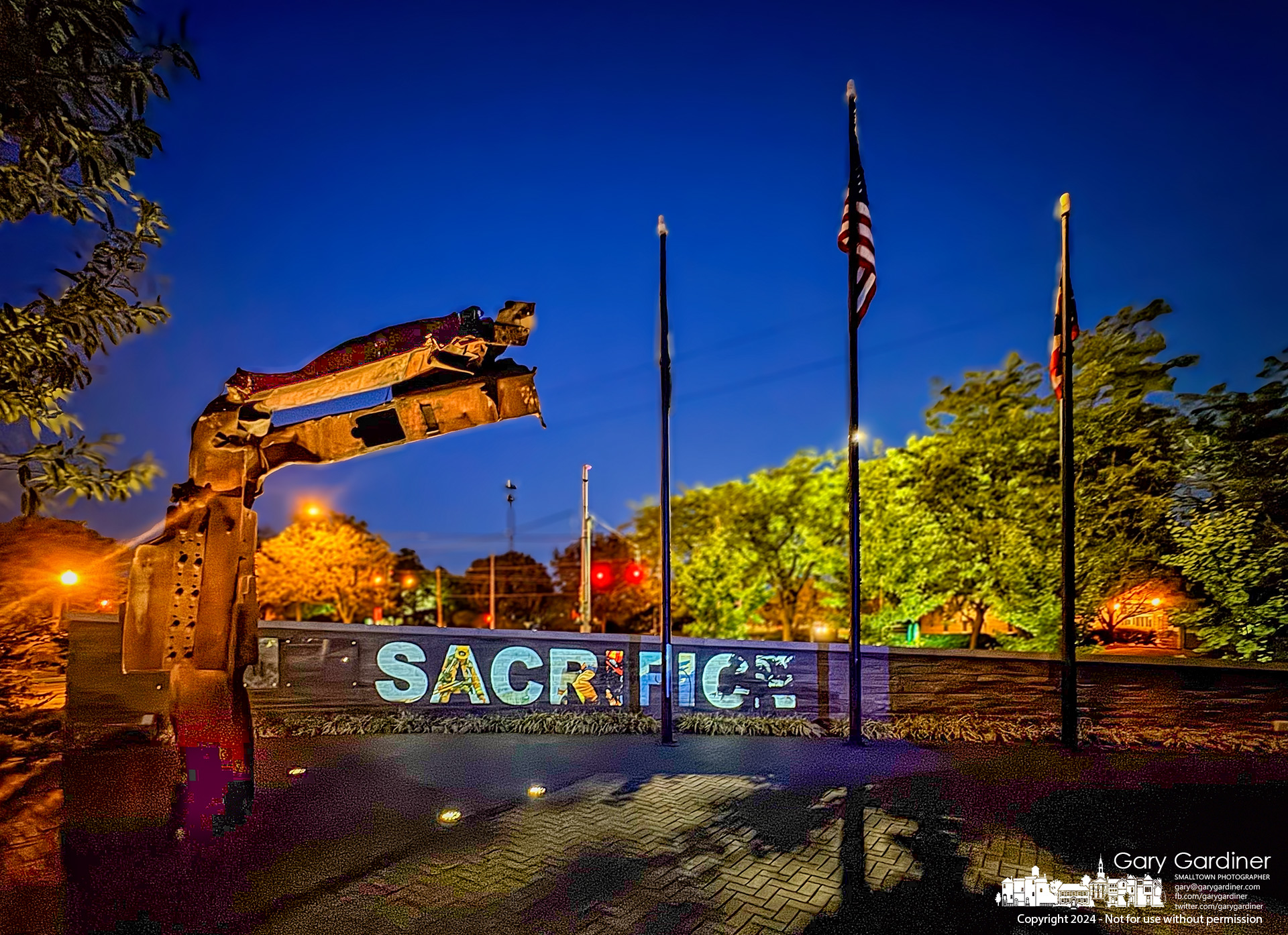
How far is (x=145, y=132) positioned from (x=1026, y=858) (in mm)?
9591

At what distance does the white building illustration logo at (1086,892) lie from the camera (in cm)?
550

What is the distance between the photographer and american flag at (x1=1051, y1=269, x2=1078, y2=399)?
1133 cm

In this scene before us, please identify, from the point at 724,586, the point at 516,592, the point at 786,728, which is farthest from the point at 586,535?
the point at 516,592

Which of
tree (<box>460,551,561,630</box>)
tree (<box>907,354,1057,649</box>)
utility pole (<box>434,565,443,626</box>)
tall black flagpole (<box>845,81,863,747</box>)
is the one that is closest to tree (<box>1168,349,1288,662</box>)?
tree (<box>907,354,1057,649</box>)

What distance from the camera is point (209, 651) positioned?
6047 mm

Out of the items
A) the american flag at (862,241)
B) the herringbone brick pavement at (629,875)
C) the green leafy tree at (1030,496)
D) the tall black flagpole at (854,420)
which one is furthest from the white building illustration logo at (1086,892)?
the green leafy tree at (1030,496)

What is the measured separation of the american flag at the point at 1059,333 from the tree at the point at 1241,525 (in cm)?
359

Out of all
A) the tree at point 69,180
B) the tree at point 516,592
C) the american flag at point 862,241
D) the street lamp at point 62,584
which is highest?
the american flag at point 862,241

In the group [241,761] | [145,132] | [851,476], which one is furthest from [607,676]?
[145,132]

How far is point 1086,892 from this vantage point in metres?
5.68

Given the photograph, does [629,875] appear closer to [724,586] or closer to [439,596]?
[724,586]

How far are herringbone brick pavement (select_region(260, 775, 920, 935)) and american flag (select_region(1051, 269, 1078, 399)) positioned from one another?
27.0ft

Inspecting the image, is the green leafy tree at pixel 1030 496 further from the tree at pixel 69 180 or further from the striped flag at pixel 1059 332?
the tree at pixel 69 180

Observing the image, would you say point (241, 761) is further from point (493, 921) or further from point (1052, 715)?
point (1052, 715)
